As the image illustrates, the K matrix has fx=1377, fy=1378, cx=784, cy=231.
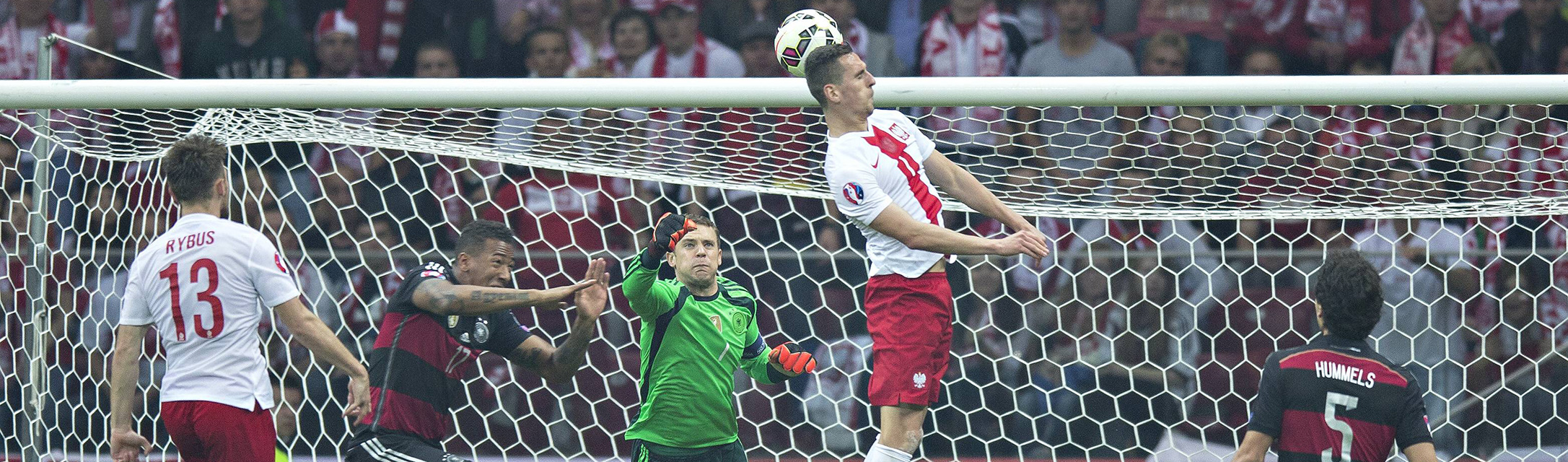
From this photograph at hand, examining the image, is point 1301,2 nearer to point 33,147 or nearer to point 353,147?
point 353,147

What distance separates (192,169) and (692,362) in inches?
63.9

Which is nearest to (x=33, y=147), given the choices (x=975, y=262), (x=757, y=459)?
(x=757, y=459)

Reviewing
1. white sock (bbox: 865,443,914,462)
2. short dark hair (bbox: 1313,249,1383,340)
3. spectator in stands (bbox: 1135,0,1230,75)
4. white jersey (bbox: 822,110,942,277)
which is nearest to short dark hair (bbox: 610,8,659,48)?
spectator in stands (bbox: 1135,0,1230,75)

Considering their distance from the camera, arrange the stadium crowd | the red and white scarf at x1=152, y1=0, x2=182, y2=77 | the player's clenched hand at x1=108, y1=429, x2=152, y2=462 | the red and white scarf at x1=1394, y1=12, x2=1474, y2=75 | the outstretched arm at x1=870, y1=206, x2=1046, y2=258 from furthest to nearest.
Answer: the red and white scarf at x1=152, y1=0, x2=182, y2=77, the red and white scarf at x1=1394, y1=12, x2=1474, y2=75, the stadium crowd, the player's clenched hand at x1=108, y1=429, x2=152, y2=462, the outstretched arm at x1=870, y1=206, x2=1046, y2=258

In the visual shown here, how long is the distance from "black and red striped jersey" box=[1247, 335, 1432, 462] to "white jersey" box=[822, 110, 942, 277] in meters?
1.16

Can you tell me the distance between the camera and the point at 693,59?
26.6 ft

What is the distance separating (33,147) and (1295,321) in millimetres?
5602

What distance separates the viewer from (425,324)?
174 inches

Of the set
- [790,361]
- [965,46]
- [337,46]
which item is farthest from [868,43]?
[790,361]

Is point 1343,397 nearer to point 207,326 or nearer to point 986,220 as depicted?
point 207,326

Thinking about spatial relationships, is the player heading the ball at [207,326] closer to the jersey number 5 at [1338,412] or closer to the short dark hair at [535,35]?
the jersey number 5 at [1338,412]

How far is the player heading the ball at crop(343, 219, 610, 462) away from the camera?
430 cm

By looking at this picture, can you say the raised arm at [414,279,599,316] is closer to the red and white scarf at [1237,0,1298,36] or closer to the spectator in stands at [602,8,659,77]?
the spectator in stands at [602,8,659,77]

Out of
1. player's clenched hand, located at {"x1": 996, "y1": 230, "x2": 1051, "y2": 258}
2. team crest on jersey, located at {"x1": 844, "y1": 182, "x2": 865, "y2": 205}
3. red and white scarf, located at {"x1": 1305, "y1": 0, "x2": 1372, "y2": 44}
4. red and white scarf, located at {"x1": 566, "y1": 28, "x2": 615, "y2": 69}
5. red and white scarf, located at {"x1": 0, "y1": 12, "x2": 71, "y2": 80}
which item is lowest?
red and white scarf, located at {"x1": 0, "y1": 12, "x2": 71, "y2": 80}
